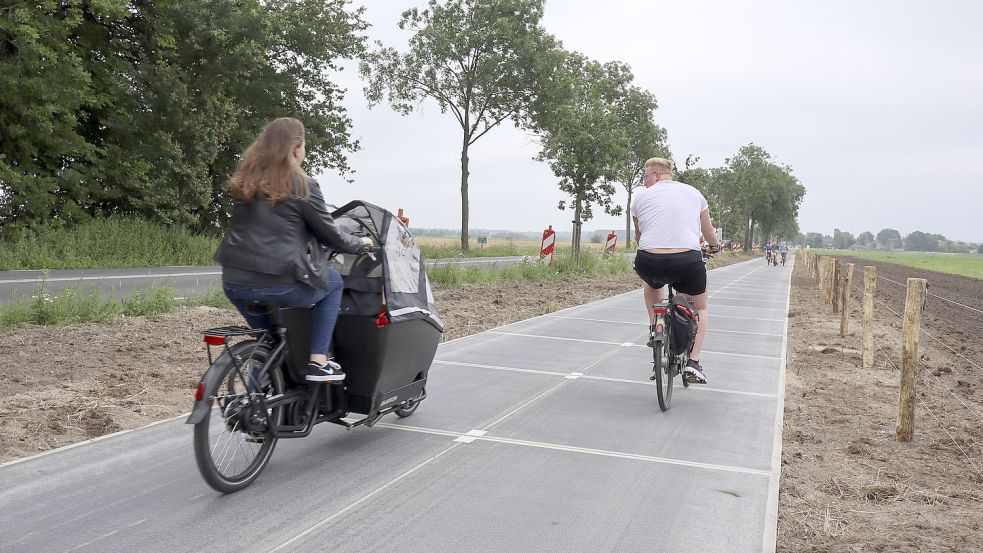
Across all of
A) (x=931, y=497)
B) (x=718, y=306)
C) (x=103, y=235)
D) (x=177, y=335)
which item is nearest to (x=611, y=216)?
(x=718, y=306)

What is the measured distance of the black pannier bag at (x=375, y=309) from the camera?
4785 mm

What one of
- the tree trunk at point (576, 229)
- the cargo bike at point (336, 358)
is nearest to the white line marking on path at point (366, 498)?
the cargo bike at point (336, 358)

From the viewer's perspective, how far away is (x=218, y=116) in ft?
88.2

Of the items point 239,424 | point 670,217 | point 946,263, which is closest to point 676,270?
point 670,217

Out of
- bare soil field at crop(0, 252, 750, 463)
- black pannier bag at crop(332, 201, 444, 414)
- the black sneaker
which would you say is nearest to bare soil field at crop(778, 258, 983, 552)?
the black sneaker

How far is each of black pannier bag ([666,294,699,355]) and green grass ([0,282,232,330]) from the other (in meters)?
6.31

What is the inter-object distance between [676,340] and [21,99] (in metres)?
19.7

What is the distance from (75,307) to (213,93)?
19.0m

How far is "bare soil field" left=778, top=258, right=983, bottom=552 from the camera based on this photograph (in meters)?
4.12

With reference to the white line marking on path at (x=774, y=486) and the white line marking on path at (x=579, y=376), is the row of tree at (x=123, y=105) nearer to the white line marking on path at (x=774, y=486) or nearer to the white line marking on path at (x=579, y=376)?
the white line marking on path at (x=579, y=376)

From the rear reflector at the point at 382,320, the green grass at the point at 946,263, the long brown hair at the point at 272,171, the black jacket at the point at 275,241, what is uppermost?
the long brown hair at the point at 272,171

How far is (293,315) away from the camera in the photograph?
14.8 feet

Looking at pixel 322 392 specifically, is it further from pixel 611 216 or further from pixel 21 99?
pixel 611 216

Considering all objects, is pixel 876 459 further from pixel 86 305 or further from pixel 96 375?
pixel 86 305
